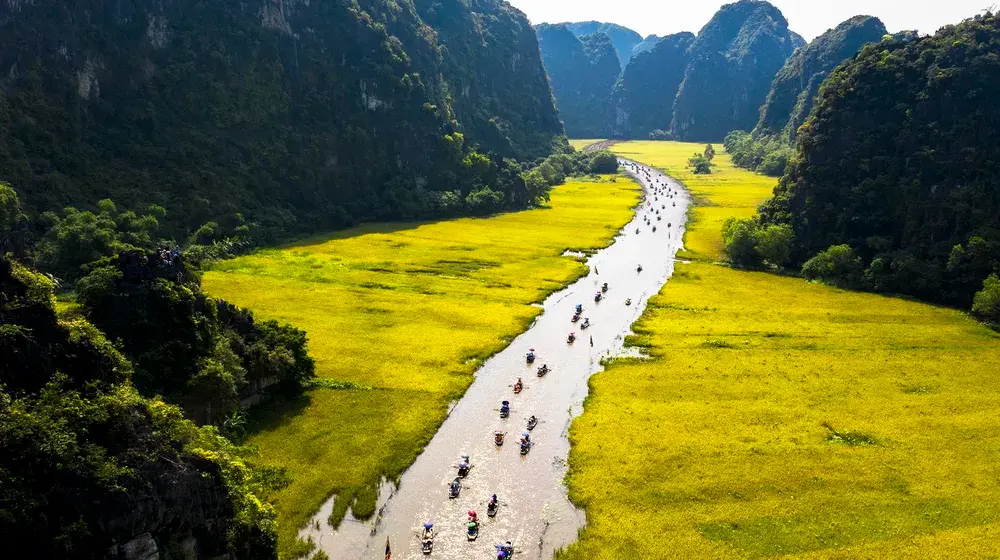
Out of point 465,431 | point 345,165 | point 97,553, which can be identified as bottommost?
point 465,431

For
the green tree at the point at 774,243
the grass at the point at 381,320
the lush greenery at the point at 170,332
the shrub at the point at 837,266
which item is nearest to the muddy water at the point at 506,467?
the grass at the point at 381,320

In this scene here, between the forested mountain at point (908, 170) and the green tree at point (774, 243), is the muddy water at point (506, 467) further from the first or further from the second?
the forested mountain at point (908, 170)

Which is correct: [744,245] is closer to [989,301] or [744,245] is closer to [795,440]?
[989,301]

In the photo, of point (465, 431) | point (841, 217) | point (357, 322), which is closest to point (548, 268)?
point (357, 322)

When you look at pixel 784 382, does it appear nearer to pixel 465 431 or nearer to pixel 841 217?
pixel 465 431

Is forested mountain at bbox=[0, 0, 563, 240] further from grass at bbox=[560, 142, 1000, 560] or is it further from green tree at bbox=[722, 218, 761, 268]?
grass at bbox=[560, 142, 1000, 560]

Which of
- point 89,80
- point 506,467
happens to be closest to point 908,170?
point 506,467
